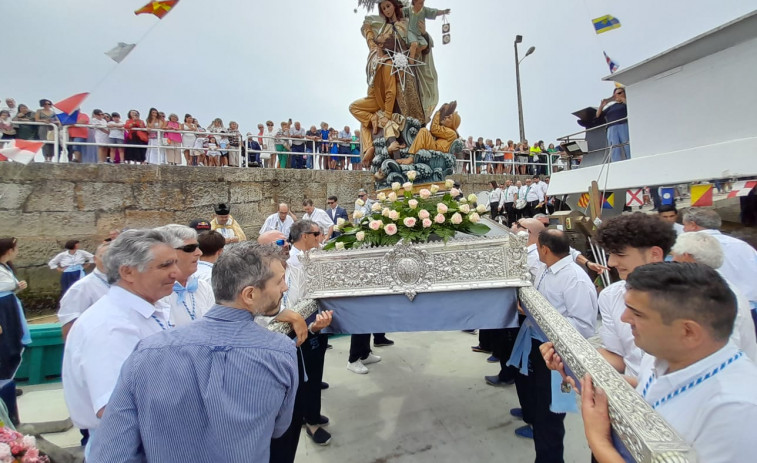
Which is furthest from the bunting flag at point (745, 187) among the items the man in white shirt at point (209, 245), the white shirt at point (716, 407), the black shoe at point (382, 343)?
the man in white shirt at point (209, 245)

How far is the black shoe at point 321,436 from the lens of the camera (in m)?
3.01

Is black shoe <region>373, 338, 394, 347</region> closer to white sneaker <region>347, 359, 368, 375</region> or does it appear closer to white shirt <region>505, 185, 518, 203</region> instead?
white sneaker <region>347, 359, 368, 375</region>

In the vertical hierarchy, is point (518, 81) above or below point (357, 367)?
above

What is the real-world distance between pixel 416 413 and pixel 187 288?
7.59 feet

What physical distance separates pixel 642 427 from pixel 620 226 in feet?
4.56

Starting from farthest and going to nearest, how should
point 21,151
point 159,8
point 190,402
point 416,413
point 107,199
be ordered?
point 107,199
point 21,151
point 159,8
point 416,413
point 190,402

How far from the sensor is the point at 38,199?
782 centimetres

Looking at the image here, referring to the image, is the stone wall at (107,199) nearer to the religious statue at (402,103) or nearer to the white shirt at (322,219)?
the white shirt at (322,219)

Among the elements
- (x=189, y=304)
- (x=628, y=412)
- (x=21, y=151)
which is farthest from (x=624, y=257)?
(x=21, y=151)

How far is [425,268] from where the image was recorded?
9.09ft

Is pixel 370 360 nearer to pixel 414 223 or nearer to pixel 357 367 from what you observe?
pixel 357 367

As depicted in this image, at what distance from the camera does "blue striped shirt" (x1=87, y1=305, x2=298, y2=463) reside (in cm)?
121

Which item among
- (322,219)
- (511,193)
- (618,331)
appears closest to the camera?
(618,331)

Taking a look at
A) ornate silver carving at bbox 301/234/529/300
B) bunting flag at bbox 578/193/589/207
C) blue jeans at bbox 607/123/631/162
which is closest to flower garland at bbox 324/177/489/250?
ornate silver carving at bbox 301/234/529/300
